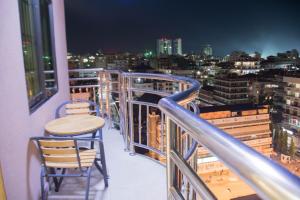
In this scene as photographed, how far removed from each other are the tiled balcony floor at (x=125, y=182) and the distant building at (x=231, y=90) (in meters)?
31.3

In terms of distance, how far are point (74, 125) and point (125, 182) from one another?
91 centimetres

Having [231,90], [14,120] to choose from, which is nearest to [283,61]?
[231,90]

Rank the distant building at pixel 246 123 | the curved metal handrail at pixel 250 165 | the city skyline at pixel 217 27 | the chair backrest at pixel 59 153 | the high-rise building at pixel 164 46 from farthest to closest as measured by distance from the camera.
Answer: the high-rise building at pixel 164 46 → the city skyline at pixel 217 27 → the distant building at pixel 246 123 → the chair backrest at pixel 59 153 → the curved metal handrail at pixel 250 165

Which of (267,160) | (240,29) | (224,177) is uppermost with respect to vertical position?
(240,29)

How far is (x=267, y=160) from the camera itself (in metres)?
0.53

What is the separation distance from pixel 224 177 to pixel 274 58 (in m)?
39.0

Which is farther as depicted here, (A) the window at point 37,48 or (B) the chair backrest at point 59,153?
(A) the window at point 37,48

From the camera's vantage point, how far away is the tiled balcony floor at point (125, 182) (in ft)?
9.27

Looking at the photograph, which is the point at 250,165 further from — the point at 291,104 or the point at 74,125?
the point at 291,104

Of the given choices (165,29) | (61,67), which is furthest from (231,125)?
(165,29)

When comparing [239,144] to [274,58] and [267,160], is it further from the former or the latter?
[274,58]

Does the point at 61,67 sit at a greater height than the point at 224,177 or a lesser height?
greater

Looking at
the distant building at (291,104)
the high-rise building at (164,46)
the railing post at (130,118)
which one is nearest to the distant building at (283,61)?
the high-rise building at (164,46)

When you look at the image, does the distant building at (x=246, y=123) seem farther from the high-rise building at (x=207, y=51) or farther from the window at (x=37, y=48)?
the high-rise building at (x=207, y=51)
